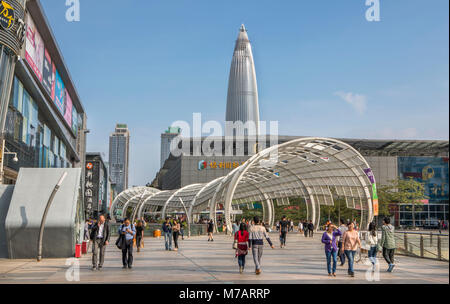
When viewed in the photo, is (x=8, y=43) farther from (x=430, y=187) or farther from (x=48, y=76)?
(x=430, y=187)

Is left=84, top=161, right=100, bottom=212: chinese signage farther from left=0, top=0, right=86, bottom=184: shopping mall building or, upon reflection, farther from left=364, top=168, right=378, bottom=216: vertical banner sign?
left=364, top=168, right=378, bottom=216: vertical banner sign

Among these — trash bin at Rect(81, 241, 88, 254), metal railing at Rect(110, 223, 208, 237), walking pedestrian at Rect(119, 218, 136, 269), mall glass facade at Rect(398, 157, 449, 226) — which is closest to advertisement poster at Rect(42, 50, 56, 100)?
metal railing at Rect(110, 223, 208, 237)

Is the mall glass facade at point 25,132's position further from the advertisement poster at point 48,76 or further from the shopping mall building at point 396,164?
the shopping mall building at point 396,164

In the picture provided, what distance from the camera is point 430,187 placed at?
76.1 m

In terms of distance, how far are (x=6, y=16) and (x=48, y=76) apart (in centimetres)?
1665

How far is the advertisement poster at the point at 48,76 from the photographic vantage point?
42.3 metres

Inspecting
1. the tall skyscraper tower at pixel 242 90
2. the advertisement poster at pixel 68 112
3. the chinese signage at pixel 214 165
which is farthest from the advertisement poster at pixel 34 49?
the tall skyscraper tower at pixel 242 90

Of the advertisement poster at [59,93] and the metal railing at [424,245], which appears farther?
the advertisement poster at [59,93]

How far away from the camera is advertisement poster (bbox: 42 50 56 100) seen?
4227 centimetres

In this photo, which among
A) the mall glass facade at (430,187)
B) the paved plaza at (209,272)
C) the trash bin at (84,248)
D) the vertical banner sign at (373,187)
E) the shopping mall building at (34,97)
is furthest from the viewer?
the mall glass facade at (430,187)

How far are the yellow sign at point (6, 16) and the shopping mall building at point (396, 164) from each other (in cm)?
5912
